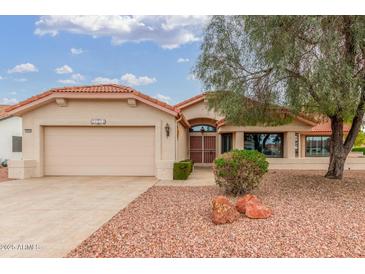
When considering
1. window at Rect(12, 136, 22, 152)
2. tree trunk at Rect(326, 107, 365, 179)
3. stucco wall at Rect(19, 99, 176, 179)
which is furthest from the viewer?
window at Rect(12, 136, 22, 152)

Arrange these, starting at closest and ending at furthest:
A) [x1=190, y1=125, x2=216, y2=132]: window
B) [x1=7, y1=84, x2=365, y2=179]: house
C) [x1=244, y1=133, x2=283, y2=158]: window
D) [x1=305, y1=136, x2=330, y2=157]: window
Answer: [x1=7, y1=84, x2=365, y2=179]: house
[x1=244, y1=133, x2=283, y2=158]: window
[x1=190, y1=125, x2=216, y2=132]: window
[x1=305, y1=136, x2=330, y2=157]: window

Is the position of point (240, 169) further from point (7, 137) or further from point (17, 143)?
point (7, 137)

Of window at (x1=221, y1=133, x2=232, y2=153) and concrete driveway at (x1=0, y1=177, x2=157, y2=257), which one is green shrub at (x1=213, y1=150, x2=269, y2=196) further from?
window at (x1=221, y1=133, x2=232, y2=153)

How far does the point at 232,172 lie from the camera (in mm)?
9258

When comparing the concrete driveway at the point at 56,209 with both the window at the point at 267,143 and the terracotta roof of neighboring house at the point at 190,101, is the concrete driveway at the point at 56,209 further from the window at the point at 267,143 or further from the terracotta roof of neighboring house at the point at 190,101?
the terracotta roof of neighboring house at the point at 190,101

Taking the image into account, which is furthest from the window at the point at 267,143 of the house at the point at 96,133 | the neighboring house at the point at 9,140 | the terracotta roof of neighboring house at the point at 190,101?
the neighboring house at the point at 9,140

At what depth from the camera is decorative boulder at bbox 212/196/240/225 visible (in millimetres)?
6535

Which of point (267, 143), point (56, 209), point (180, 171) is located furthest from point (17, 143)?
point (267, 143)

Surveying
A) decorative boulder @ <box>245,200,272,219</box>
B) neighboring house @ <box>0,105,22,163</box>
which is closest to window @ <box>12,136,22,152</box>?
neighboring house @ <box>0,105,22,163</box>

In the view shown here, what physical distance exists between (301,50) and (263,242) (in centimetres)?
632

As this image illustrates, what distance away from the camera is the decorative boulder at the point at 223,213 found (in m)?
6.54

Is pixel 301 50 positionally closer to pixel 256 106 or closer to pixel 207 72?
pixel 256 106

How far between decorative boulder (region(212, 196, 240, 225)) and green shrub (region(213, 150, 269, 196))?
8.27 feet

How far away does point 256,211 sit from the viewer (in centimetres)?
702
